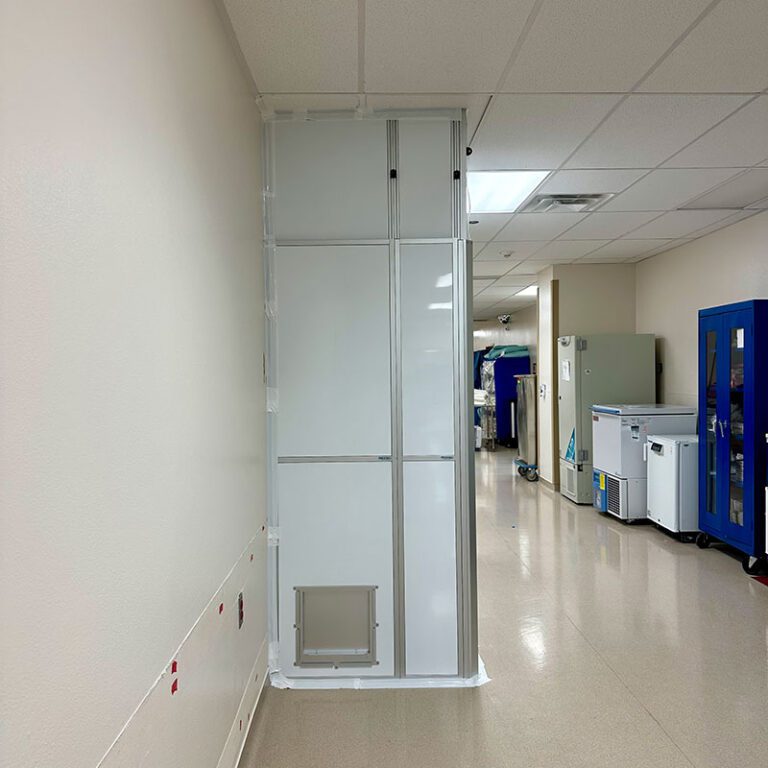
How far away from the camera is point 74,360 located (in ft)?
3.49

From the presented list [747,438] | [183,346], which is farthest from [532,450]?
[183,346]

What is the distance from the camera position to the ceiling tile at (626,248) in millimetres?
6125

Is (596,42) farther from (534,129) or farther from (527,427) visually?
(527,427)

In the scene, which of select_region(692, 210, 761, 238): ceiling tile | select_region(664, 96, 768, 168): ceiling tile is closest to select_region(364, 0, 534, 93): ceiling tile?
select_region(664, 96, 768, 168): ceiling tile

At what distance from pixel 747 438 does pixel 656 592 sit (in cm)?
141

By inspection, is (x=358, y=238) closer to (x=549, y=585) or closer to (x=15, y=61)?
(x=15, y=61)

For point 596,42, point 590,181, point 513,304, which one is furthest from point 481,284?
point 596,42

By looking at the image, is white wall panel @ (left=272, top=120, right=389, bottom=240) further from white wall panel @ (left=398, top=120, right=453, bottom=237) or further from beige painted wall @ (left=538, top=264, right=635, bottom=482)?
beige painted wall @ (left=538, top=264, right=635, bottom=482)

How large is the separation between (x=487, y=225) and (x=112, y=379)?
Answer: 4547mm

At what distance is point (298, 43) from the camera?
238cm

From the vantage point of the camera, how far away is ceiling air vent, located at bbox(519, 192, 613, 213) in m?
4.53

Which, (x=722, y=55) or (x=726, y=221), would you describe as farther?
(x=726, y=221)

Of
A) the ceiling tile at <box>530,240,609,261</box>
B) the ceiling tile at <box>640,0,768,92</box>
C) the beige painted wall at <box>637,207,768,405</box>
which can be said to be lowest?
the beige painted wall at <box>637,207,768,405</box>

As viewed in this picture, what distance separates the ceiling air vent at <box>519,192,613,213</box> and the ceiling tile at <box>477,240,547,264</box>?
111cm
